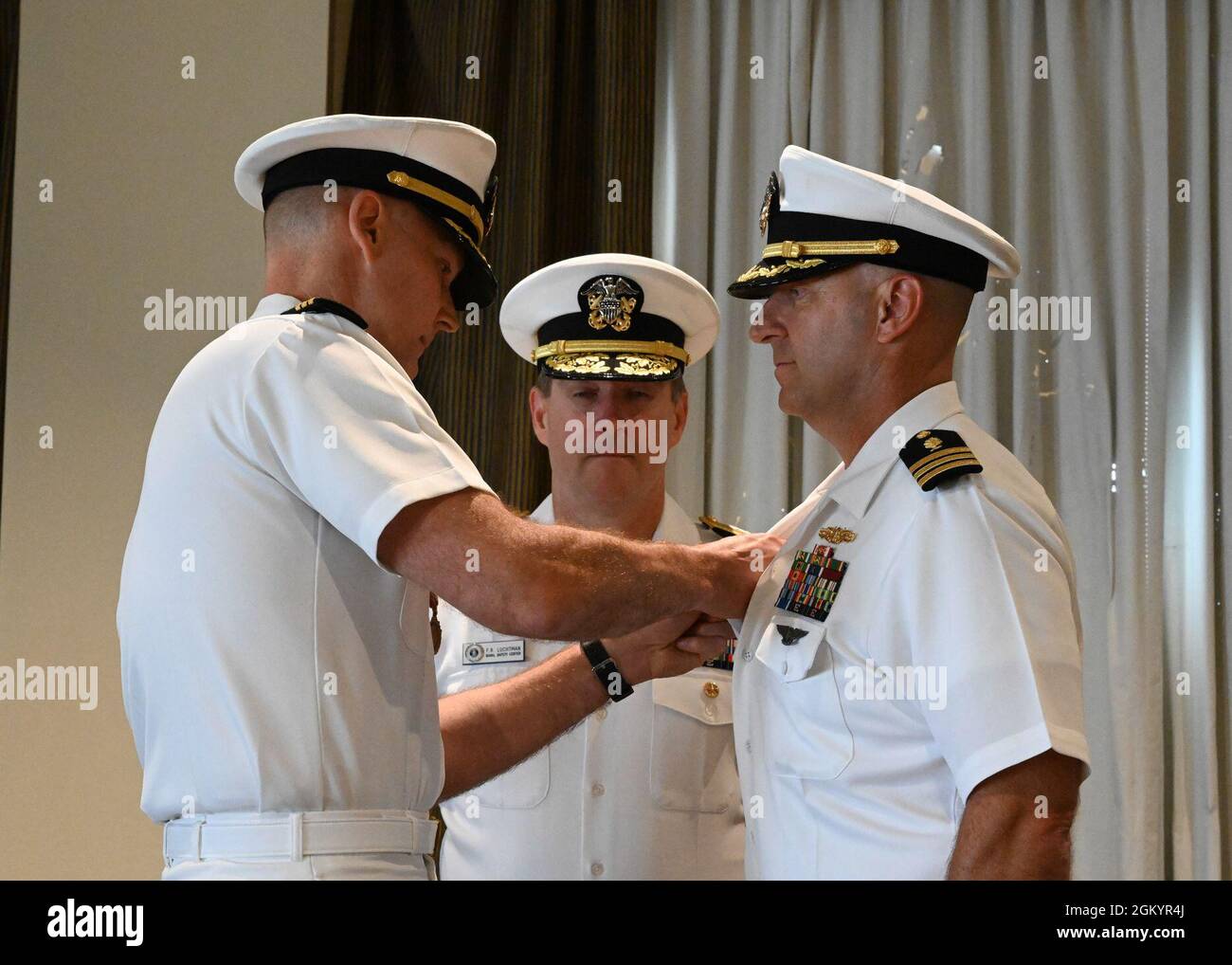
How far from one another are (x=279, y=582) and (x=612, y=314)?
1068 mm

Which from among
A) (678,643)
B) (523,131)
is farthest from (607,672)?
(523,131)

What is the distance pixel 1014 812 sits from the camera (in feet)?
4.42

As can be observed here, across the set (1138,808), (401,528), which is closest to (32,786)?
(401,528)

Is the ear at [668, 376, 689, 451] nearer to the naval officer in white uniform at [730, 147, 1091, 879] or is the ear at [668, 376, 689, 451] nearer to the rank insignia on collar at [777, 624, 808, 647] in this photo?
the naval officer in white uniform at [730, 147, 1091, 879]

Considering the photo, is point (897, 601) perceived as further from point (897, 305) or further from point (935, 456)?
point (897, 305)

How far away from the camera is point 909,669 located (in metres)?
1.47

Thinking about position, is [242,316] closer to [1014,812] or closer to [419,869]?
[419,869]

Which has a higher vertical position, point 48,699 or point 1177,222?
point 1177,222

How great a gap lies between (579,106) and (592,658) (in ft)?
5.20

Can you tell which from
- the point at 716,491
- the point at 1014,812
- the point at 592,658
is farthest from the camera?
the point at 716,491

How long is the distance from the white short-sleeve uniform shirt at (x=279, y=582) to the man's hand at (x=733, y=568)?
41 centimetres

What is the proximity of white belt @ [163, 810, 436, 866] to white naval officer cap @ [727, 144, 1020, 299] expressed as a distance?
0.83m

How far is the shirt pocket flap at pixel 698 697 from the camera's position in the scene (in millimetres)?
2178

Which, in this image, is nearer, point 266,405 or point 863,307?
point 266,405
